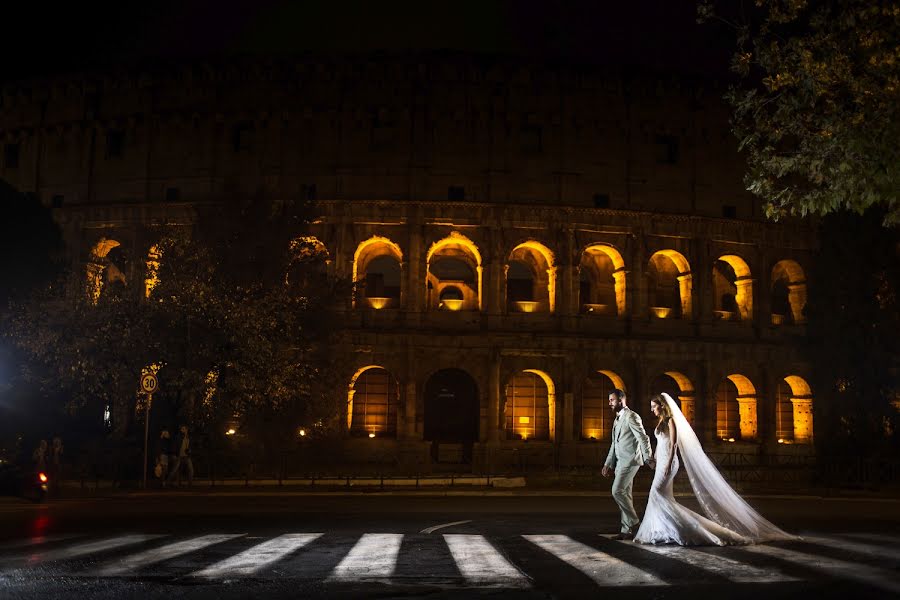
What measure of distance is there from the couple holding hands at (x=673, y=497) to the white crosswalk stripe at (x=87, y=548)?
5950 mm

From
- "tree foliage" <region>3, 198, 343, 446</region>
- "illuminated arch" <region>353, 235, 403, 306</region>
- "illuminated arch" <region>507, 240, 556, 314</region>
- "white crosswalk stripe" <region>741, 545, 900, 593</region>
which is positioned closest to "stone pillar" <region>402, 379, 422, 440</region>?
"illuminated arch" <region>353, 235, 403, 306</region>

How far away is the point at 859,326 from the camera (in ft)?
101

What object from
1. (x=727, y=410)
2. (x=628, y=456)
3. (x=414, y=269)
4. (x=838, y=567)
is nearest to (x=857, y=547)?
(x=838, y=567)

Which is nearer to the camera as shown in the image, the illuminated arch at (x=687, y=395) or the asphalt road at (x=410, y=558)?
the asphalt road at (x=410, y=558)

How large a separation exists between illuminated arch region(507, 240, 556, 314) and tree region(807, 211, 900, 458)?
1018cm

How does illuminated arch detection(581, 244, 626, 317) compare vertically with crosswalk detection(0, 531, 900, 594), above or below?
above

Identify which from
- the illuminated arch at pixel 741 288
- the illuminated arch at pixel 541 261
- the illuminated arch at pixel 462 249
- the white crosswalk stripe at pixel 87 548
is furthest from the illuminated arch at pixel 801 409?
the white crosswalk stripe at pixel 87 548

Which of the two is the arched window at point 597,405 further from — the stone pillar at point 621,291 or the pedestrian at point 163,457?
the pedestrian at point 163,457

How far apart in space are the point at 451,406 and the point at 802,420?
1531 centimetres

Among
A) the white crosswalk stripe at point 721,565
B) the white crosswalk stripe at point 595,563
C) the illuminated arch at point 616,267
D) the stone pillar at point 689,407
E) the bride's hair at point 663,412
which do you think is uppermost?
the illuminated arch at point 616,267

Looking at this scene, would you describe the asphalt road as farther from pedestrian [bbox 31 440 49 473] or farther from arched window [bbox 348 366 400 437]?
arched window [bbox 348 366 400 437]

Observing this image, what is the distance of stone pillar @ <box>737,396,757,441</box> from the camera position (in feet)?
126

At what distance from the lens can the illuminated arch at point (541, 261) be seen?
36.7 metres


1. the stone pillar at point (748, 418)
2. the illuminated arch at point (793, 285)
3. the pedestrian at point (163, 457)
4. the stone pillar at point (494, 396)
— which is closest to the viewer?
the pedestrian at point (163, 457)
